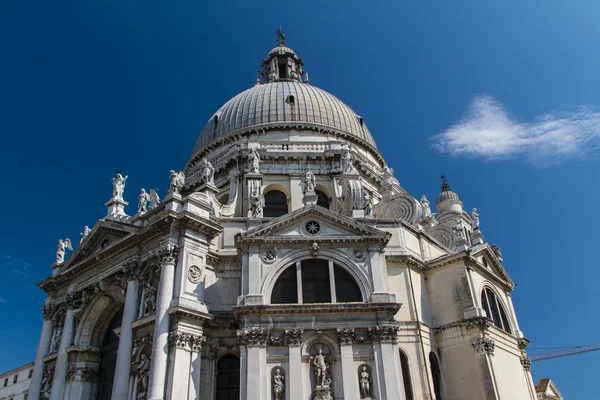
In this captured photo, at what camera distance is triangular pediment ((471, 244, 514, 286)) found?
3136cm

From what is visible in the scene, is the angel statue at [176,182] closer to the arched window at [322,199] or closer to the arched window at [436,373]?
the arched window at [322,199]

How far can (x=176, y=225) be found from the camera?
27.2 metres

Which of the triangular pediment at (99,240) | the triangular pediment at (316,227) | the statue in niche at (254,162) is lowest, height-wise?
the triangular pediment at (316,227)

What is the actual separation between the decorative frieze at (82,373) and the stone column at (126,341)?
501cm

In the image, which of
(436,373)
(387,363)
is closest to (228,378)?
(387,363)

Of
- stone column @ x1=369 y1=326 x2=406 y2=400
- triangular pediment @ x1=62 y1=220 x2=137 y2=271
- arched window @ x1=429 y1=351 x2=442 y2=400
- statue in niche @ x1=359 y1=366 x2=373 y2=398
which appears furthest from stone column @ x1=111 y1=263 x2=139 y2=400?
arched window @ x1=429 y1=351 x2=442 y2=400

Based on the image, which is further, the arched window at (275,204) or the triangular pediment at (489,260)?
the arched window at (275,204)

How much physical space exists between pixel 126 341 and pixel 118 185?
1292cm

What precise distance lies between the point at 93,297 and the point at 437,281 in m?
19.4

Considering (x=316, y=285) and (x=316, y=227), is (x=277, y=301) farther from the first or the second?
(x=316, y=227)

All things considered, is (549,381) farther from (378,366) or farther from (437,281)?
(378,366)

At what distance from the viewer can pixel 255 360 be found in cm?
2350

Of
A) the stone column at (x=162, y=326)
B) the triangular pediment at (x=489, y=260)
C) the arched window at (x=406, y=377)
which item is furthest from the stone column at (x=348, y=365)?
the triangular pediment at (x=489, y=260)

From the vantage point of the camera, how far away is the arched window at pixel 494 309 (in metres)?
30.5
